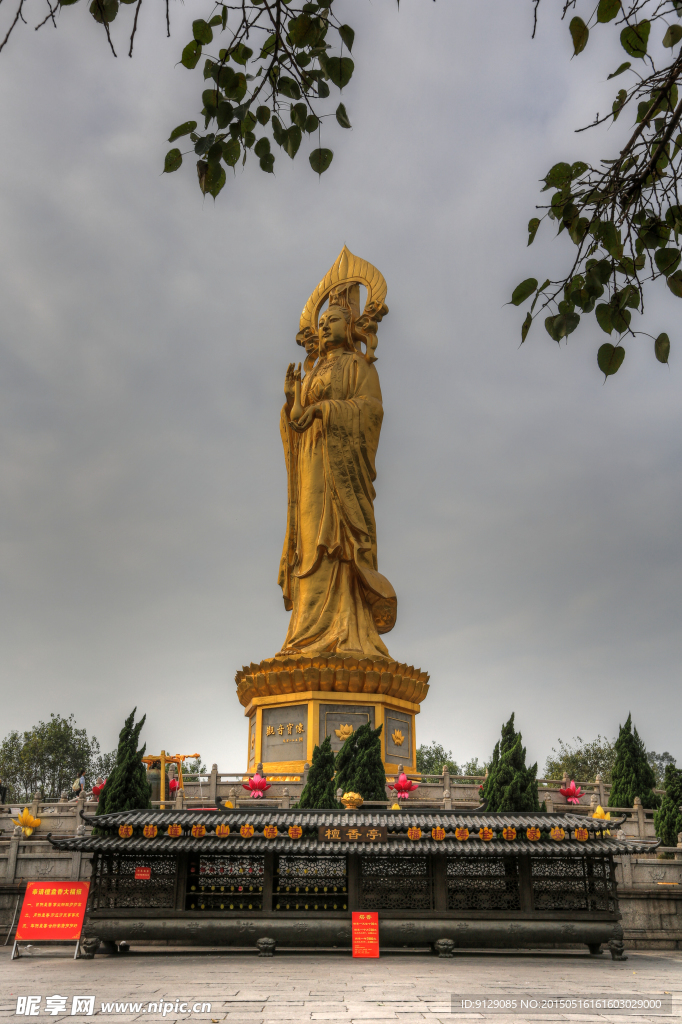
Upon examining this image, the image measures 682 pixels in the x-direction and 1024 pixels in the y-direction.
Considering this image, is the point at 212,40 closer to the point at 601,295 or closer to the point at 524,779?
the point at 601,295

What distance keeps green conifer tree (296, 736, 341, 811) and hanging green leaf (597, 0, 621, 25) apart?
12610 mm

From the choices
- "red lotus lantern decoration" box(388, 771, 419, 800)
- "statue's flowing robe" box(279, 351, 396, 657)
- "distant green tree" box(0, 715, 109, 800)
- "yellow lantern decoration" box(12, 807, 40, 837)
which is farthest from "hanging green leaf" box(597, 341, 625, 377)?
"distant green tree" box(0, 715, 109, 800)

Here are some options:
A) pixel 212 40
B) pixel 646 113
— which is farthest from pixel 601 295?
pixel 212 40

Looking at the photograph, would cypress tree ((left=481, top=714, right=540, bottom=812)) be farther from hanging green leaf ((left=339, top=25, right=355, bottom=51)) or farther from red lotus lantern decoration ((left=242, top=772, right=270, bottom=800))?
hanging green leaf ((left=339, top=25, right=355, bottom=51))

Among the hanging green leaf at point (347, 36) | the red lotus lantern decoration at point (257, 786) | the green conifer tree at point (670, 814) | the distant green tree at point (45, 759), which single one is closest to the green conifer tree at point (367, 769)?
the red lotus lantern decoration at point (257, 786)

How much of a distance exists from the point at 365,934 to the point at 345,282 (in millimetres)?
17599

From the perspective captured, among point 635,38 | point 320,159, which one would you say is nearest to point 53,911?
point 320,159

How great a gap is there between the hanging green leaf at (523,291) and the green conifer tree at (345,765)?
40.3ft

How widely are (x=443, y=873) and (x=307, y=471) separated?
12.5 m

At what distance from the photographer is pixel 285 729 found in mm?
17938

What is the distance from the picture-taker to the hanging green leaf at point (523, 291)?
312 cm

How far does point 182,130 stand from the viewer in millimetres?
3104

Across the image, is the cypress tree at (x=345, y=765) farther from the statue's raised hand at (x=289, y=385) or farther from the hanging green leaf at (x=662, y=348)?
the hanging green leaf at (x=662, y=348)

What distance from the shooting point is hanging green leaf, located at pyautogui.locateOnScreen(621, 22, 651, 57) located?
297 cm
